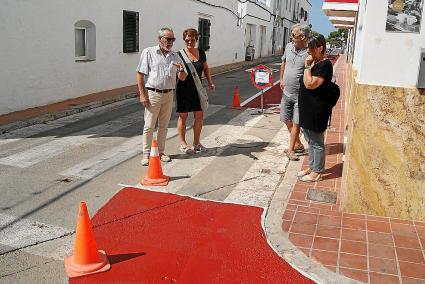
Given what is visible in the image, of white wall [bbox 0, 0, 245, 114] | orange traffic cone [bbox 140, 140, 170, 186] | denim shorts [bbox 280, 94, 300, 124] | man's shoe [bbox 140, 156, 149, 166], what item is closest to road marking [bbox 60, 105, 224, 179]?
man's shoe [bbox 140, 156, 149, 166]

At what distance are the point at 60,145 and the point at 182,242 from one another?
162 inches

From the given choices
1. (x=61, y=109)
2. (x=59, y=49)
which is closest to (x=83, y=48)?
(x=59, y=49)

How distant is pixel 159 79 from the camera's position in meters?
6.21

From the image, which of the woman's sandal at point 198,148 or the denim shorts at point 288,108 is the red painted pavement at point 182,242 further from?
the denim shorts at point 288,108

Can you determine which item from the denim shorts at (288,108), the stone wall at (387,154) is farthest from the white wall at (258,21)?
the stone wall at (387,154)

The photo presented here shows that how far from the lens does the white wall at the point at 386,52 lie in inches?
171

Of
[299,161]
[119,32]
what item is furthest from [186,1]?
[299,161]

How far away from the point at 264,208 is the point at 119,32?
10.3 m

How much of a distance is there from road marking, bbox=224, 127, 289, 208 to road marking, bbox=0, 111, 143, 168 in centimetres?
307

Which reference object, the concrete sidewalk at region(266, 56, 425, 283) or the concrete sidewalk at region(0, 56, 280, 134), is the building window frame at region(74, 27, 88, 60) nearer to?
the concrete sidewalk at region(0, 56, 280, 134)

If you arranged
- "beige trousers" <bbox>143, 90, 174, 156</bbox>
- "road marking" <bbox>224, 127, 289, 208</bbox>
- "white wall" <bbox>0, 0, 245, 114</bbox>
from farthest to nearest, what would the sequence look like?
1. "white wall" <bbox>0, 0, 245, 114</bbox>
2. "beige trousers" <bbox>143, 90, 174, 156</bbox>
3. "road marking" <bbox>224, 127, 289, 208</bbox>

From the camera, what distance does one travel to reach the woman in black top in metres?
5.09

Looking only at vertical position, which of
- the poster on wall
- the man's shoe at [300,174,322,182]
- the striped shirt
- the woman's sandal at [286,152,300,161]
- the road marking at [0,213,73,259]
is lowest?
the road marking at [0,213,73,259]

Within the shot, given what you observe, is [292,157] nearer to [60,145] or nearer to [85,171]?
[85,171]
